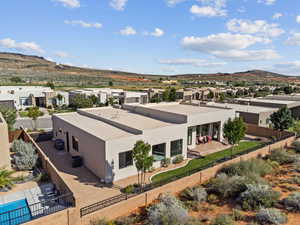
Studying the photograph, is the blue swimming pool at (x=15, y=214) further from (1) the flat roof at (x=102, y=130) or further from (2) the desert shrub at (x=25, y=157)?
(1) the flat roof at (x=102, y=130)

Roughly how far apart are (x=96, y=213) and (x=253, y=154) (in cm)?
1525

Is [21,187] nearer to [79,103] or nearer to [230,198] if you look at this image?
[230,198]

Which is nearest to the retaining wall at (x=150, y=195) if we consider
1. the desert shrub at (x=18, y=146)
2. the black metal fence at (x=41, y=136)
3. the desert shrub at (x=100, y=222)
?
the desert shrub at (x=100, y=222)

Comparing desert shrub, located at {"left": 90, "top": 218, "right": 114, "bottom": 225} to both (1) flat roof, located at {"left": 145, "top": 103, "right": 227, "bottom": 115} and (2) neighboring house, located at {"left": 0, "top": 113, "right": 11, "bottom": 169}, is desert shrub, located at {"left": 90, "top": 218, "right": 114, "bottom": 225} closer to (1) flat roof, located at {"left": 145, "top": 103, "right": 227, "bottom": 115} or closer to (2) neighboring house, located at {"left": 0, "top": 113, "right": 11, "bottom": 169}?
(2) neighboring house, located at {"left": 0, "top": 113, "right": 11, "bottom": 169}

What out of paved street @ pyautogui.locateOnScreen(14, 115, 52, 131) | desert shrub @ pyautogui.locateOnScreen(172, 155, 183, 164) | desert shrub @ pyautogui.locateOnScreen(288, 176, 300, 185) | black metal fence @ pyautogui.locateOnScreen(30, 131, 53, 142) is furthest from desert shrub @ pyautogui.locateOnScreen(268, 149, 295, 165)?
paved street @ pyautogui.locateOnScreen(14, 115, 52, 131)

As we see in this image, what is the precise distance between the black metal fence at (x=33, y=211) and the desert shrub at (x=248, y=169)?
442 inches

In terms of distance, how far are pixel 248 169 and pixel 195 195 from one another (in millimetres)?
5488

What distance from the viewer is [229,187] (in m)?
12.9

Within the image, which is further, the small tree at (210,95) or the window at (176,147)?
the small tree at (210,95)

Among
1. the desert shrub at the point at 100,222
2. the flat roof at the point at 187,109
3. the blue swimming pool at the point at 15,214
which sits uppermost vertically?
the flat roof at the point at 187,109

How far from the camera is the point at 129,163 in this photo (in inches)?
627

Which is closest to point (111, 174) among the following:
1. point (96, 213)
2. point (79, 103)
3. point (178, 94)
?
point (96, 213)

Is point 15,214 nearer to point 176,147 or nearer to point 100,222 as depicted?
point 100,222

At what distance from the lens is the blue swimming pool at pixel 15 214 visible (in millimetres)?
10211
